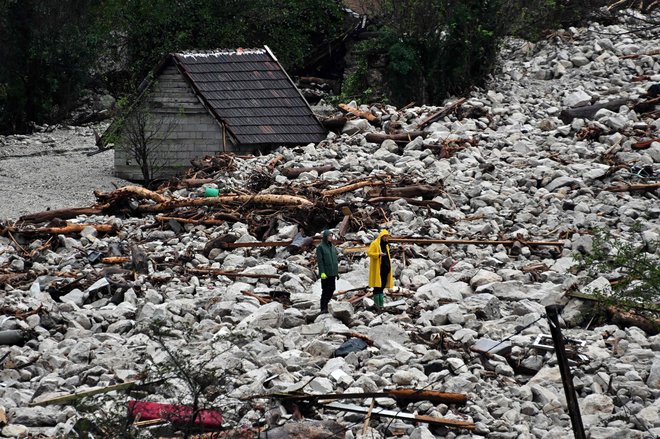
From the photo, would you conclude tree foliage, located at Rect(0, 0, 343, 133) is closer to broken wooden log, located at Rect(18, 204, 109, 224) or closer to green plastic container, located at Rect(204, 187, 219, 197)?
broken wooden log, located at Rect(18, 204, 109, 224)

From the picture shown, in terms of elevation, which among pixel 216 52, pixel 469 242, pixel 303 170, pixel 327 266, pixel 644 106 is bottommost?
pixel 303 170

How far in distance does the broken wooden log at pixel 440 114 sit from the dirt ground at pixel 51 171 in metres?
6.06

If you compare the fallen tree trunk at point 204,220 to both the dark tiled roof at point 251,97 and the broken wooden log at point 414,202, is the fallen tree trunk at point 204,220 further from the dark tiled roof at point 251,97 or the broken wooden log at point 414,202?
the dark tiled roof at point 251,97

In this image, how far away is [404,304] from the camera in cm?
1259

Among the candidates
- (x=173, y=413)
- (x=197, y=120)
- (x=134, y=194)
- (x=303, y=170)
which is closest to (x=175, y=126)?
(x=197, y=120)

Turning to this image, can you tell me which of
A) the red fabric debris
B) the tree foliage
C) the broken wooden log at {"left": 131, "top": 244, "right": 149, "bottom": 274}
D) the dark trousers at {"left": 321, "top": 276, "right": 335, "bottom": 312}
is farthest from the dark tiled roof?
the red fabric debris

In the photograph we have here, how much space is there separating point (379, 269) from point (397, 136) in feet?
28.8

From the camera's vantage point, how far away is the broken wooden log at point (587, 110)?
2111cm

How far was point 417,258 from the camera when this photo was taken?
48.2 ft

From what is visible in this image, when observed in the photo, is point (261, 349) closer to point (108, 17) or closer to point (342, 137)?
point (342, 137)

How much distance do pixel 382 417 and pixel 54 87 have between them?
81.7 feet

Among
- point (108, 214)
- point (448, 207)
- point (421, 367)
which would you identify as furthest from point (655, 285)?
point (108, 214)

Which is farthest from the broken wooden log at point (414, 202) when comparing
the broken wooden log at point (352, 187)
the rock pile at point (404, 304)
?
the broken wooden log at point (352, 187)

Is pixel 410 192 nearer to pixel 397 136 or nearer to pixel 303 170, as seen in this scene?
pixel 303 170
